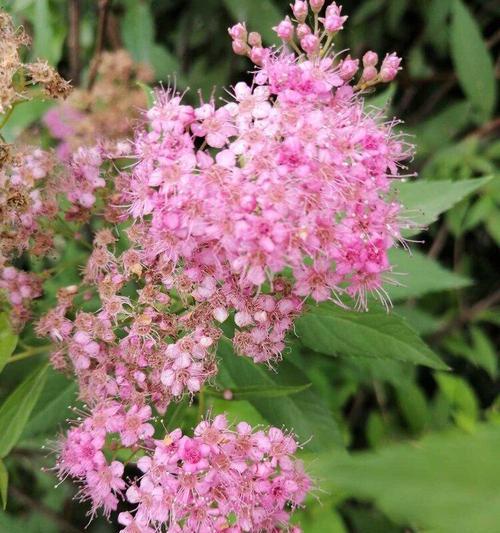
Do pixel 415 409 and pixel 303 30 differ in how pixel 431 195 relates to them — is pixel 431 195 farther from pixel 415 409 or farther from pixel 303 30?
pixel 415 409

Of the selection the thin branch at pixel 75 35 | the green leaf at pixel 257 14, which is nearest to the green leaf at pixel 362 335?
the thin branch at pixel 75 35

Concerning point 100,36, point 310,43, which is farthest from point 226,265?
point 100,36

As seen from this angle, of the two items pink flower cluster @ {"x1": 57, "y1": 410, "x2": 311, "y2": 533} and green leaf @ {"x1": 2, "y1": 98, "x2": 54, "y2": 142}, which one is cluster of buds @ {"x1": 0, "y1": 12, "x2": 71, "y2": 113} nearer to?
pink flower cluster @ {"x1": 57, "y1": 410, "x2": 311, "y2": 533}

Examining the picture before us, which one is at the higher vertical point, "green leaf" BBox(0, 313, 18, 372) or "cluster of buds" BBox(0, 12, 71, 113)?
"cluster of buds" BBox(0, 12, 71, 113)

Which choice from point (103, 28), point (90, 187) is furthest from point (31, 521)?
point (103, 28)

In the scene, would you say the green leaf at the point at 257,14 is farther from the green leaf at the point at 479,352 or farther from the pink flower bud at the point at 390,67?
the green leaf at the point at 479,352

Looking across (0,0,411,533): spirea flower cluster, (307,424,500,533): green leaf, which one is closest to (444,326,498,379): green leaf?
(0,0,411,533): spirea flower cluster

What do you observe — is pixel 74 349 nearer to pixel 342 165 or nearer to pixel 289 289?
pixel 289 289
